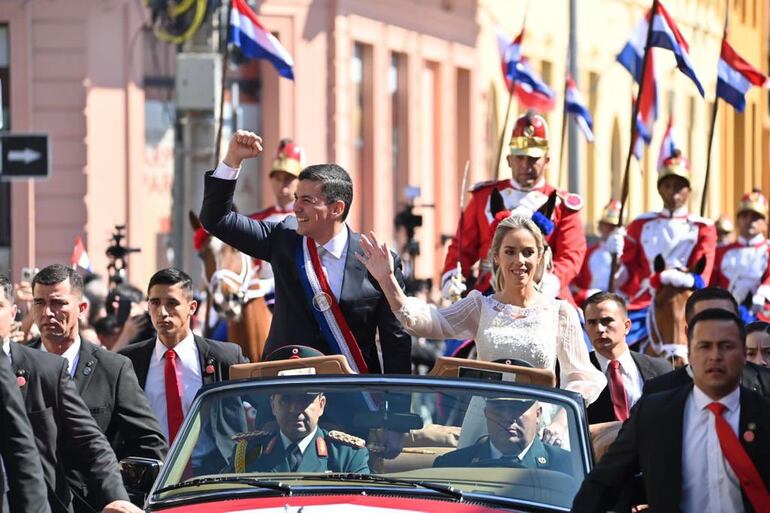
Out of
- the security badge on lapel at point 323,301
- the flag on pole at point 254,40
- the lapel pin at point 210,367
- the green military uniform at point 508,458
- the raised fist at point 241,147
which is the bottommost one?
the green military uniform at point 508,458

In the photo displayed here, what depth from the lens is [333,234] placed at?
1041cm

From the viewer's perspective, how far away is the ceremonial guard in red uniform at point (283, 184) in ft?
54.3

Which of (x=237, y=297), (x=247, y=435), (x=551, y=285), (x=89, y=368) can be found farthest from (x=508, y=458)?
(x=237, y=297)

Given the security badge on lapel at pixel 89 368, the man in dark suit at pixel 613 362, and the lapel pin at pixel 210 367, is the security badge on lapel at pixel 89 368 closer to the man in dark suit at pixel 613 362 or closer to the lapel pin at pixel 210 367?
the lapel pin at pixel 210 367

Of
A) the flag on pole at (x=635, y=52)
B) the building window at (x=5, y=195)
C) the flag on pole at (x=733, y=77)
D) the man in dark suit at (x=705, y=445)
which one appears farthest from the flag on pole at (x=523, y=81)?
the man in dark suit at (x=705, y=445)

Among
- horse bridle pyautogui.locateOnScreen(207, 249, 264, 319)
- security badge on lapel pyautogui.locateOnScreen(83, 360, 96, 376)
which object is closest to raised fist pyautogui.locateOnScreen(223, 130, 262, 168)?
security badge on lapel pyautogui.locateOnScreen(83, 360, 96, 376)

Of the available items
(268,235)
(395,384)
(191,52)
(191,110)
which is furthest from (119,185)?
(395,384)

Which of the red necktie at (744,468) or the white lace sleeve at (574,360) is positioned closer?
the red necktie at (744,468)

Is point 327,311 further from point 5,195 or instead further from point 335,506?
point 5,195

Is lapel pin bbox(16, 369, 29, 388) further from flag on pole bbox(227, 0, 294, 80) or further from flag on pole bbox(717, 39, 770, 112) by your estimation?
flag on pole bbox(717, 39, 770, 112)

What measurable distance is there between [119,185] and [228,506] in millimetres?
21801

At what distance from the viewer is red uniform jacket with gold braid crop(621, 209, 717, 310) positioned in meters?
17.5

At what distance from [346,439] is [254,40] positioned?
10.6 metres

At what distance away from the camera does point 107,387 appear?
9.64 meters
